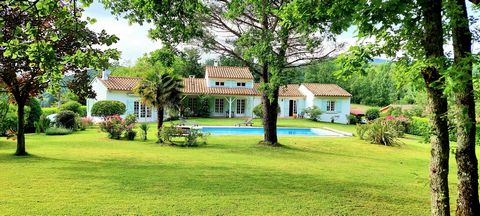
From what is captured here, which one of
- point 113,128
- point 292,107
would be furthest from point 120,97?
point 292,107

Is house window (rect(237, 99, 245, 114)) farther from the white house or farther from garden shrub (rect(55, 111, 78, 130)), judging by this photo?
garden shrub (rect(55, 111, 78, 130))

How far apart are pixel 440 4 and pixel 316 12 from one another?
5.65 ft

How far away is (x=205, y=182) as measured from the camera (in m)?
8.62

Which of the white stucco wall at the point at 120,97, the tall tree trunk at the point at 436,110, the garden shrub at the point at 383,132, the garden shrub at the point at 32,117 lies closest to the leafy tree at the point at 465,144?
the tall tree trunk at the point at 436,110

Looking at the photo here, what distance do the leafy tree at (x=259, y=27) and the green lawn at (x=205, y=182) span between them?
274 centimetres

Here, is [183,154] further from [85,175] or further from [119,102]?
[119,102]

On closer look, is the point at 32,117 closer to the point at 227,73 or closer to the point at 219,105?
the point at 219,105

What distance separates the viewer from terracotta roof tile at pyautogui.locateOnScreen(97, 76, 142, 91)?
32719 millimetres

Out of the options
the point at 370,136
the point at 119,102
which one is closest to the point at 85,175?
the point at 370,136

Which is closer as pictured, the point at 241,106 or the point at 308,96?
the point at 241,106

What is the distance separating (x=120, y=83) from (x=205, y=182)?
27.5 meters

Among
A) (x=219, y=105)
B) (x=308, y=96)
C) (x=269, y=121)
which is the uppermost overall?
(x=308, y=96)

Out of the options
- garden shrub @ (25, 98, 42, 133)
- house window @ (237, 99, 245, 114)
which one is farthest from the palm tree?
house window @ (237, 99, 245, 114)

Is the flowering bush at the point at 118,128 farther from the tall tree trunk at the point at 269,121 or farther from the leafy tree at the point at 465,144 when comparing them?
the leafy tree at the point at 465,144
